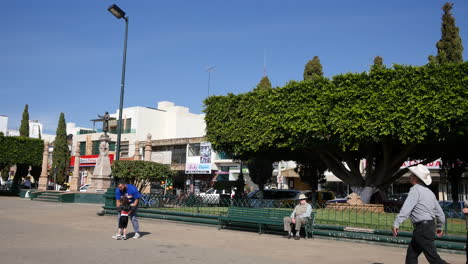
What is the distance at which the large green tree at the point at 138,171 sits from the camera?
18641 mm

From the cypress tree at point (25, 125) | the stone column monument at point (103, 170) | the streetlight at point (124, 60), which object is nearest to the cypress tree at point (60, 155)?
the cypress tree at point (25, 125)

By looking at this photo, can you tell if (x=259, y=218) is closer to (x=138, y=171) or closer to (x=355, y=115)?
(x=355, y=115)

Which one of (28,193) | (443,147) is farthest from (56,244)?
(28,193)

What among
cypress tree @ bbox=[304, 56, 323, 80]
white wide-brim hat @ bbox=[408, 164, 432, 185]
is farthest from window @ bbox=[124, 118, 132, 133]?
white wide-brim hat @ bbox=[408, 164, 432, 185]

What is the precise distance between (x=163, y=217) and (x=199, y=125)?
4185cm

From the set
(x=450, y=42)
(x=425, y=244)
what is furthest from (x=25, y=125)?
(x=425, y=244)

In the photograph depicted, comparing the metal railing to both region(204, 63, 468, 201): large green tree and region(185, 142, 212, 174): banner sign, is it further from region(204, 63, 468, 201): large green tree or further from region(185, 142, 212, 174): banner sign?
region(185, 142, 212, 174): banner sign

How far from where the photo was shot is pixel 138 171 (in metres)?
19.1

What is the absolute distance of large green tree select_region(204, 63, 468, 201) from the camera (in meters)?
15.5

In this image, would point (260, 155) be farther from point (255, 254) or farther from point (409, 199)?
point (409, 199)

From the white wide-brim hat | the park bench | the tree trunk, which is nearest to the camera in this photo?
the white wide-brim hat

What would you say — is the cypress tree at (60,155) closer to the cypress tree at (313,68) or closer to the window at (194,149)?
the window at (194,149)

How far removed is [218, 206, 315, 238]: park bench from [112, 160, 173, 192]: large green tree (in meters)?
6.75

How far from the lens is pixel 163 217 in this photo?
608 inches
